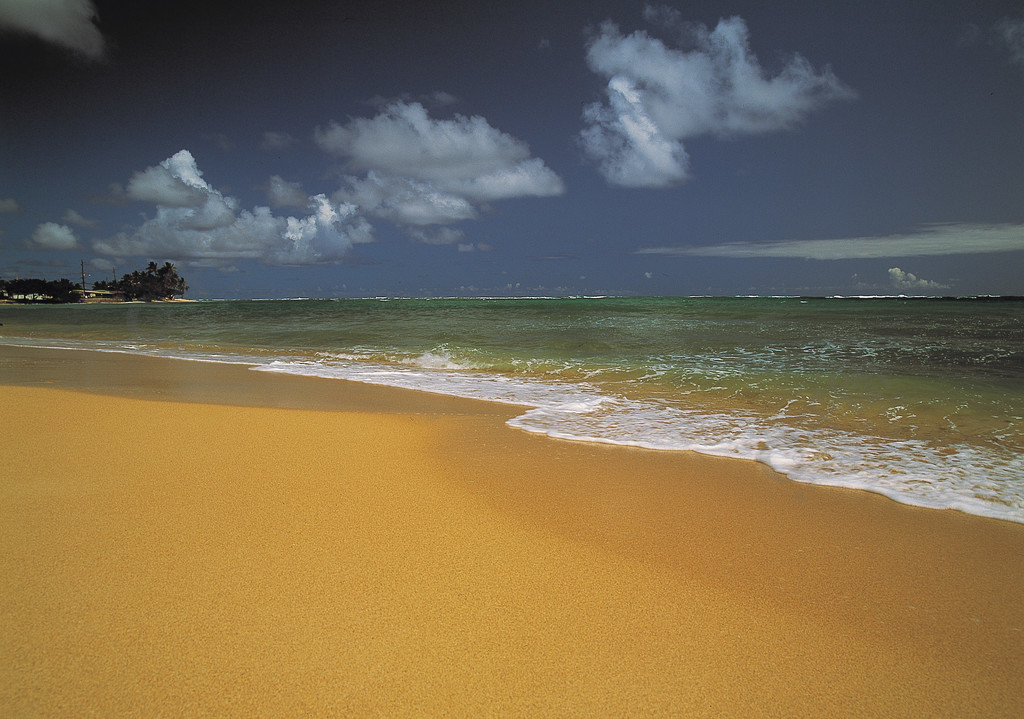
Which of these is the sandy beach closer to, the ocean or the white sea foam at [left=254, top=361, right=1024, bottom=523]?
the white sea foam at [left=254, top=361, right=1024, bottom=523]

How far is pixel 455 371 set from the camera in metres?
9.48

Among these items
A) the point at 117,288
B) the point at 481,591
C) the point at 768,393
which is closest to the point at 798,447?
the point at 768,393

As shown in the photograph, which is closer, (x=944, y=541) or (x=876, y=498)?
(x=944, y=541)

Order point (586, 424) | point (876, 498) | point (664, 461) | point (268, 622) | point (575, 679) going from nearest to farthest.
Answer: point (575, 679) < point (268, 622) < point (876, 498) < point (664, 461) < point (586, 424)

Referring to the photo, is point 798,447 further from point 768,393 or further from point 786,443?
point 768,393

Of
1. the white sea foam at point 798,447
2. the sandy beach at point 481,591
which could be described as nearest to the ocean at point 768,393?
the white sea foam at point 798,447

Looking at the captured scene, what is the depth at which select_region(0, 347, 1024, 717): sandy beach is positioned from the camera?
1.54m

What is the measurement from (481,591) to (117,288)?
141 metres

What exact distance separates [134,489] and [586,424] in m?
3.56

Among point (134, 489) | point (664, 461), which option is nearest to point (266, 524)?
point (134, 489)

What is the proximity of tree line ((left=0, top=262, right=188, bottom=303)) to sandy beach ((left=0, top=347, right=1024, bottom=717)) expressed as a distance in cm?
11995

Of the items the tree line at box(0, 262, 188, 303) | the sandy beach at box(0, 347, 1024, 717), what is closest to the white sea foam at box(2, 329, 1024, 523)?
the sandy beach at box(0, 347, 1024, 717)

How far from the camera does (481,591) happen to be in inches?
80.8

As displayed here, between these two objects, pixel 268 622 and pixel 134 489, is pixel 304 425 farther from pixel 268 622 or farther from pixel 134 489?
pixel 268 622
